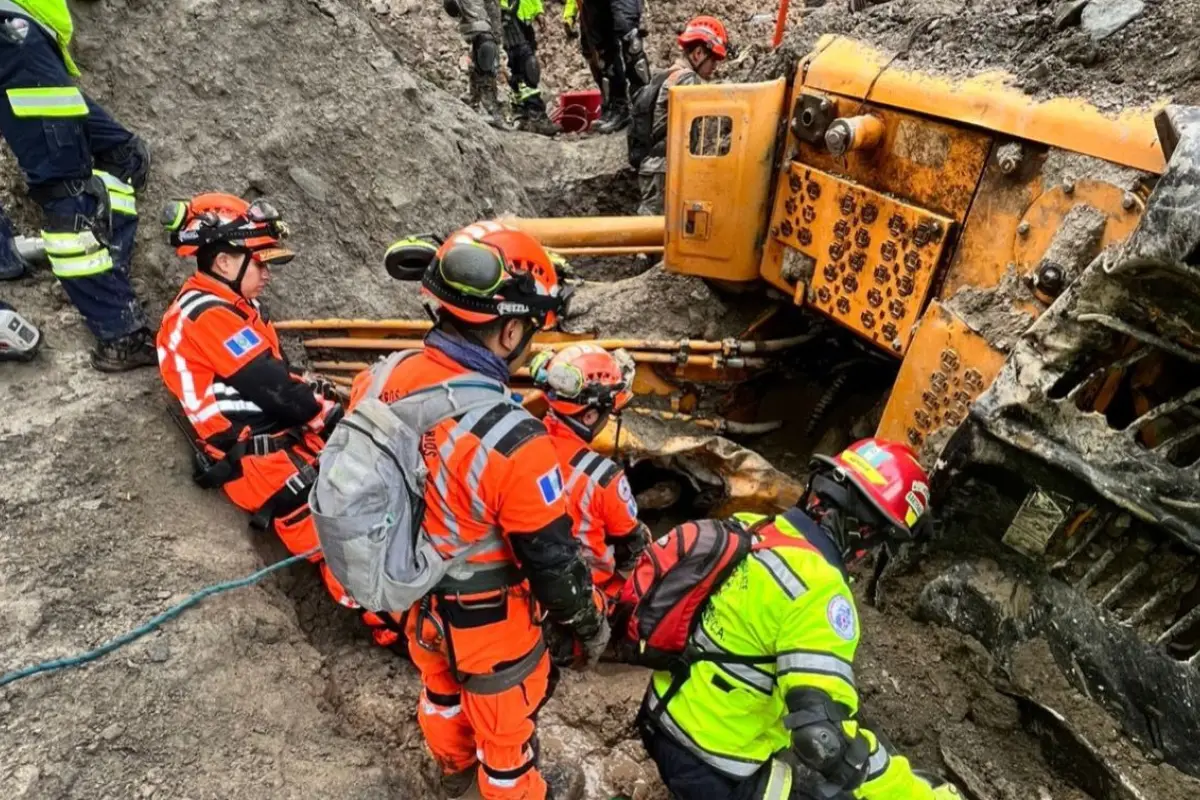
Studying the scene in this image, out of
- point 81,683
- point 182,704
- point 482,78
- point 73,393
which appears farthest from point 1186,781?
point 482,78

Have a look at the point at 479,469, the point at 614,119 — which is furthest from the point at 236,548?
the point at 614,119

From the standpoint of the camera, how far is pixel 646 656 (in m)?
2.56

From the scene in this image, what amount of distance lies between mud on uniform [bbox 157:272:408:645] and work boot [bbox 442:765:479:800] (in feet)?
2.52

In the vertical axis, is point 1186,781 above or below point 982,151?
below

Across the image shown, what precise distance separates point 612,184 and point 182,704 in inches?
225

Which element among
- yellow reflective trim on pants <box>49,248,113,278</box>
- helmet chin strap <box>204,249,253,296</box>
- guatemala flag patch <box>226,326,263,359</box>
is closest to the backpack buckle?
guatemala flag patch <box>226,326,263,359</box>

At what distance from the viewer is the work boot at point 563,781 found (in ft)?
9.82

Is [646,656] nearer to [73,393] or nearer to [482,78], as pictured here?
[73,393]

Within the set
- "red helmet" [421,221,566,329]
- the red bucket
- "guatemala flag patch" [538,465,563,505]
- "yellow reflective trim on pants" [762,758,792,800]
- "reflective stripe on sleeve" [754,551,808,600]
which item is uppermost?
"red helmet" [421,221,566,329]

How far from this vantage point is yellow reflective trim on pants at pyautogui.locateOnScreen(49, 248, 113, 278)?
370 cm

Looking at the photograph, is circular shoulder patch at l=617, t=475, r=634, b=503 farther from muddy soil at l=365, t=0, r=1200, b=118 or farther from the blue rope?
muddy soil at l=365, t=0, r=1200, b=118

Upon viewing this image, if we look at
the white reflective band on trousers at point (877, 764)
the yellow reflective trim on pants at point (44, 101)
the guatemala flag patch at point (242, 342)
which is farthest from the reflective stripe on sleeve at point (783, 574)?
the yellow reflective trim on pants at point (44, 101)

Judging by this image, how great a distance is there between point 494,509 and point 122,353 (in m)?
2.74

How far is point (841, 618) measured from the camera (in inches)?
83.2
